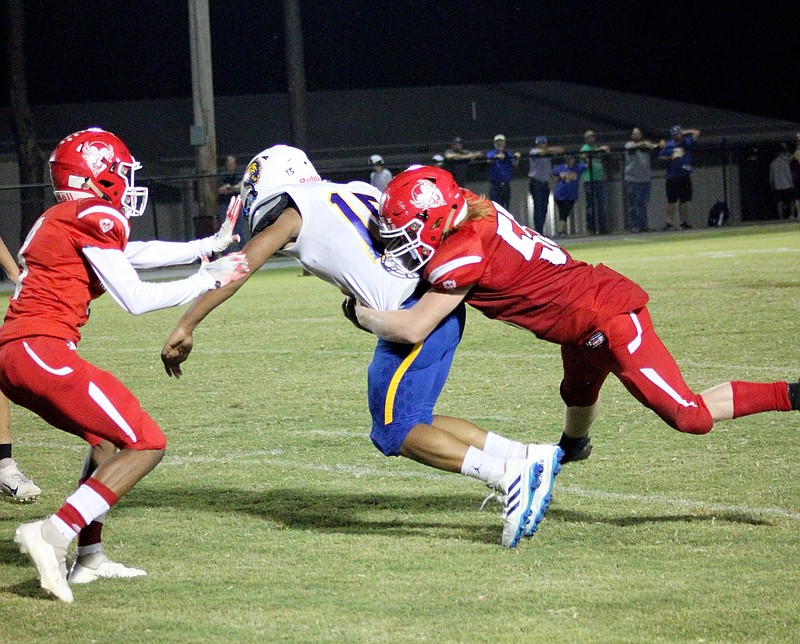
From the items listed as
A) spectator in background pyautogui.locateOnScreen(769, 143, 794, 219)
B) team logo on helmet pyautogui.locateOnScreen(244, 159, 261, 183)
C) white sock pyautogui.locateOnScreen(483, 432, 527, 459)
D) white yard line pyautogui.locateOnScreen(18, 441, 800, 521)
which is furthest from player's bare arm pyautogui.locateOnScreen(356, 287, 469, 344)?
spectator in background pyautogui.locateOnScreen(769, 143, 794, 219)

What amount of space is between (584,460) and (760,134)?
26812 millimetres

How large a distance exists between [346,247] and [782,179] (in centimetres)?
2224

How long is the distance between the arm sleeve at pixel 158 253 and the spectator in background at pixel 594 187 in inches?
772

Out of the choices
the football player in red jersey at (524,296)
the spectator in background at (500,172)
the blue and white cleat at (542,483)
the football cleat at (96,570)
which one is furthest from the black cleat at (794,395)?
the spectator in background at (500,172)

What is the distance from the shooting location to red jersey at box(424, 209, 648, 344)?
15.7 ft

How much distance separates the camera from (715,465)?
5867 millimetres

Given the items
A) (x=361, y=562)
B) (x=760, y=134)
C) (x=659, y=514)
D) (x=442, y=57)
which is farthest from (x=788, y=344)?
(x=442, y=57)

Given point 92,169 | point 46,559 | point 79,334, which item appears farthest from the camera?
point 92,169

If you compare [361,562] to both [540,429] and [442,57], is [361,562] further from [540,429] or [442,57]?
[442,57]

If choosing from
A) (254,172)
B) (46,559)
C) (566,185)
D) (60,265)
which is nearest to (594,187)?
(566,185)

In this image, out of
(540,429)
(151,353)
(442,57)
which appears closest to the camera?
(540,429)

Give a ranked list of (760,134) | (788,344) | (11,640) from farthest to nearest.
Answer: (760,134)
(788,344)
(11,640)

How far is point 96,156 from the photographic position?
4516mm

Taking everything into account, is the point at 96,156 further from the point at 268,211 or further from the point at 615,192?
the point at 615,192
